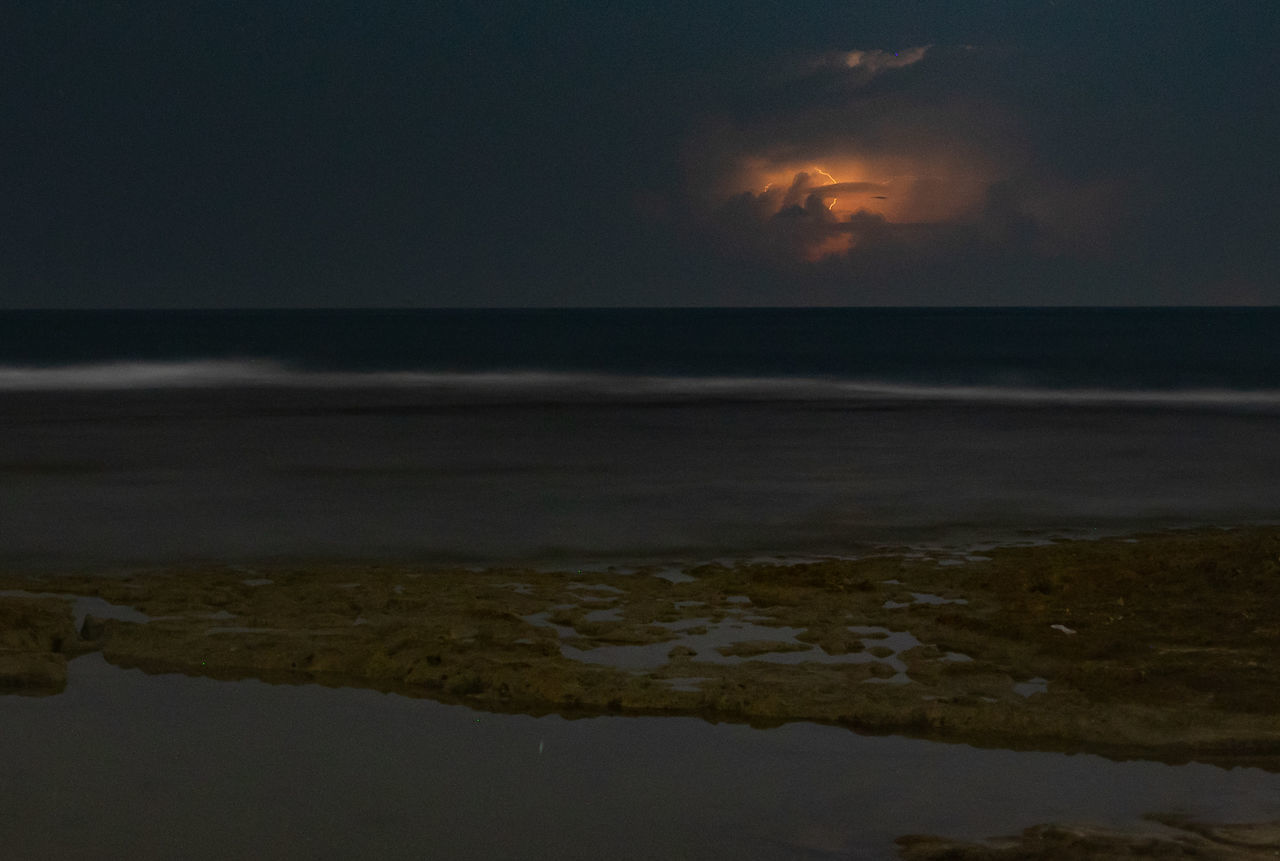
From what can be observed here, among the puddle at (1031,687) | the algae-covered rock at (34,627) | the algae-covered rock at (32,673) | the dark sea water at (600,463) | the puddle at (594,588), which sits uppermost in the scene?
the dark sea water at (600,463)

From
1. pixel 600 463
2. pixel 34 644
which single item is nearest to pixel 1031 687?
pixel 34 644

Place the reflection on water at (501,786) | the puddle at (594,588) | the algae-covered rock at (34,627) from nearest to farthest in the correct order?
the reflection on water at (501,786) → the algae-covered rock at (34,627) → the puddle at (594,588)

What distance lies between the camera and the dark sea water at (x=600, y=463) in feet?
43.8

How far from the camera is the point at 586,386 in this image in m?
44.0

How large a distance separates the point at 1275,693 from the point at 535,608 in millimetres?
4798

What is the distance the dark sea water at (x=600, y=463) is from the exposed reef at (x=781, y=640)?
2.17 metres

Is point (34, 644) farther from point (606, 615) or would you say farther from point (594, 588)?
point (594, 588)

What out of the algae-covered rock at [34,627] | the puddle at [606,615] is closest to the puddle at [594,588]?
the puddle at [606,615]

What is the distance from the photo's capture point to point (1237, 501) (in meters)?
16.3

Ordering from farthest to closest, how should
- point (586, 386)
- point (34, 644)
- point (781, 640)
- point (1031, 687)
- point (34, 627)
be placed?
point (586, 386)
point (781, 640)
point (34, 627)
point (34, 644)
point (1031, 687)

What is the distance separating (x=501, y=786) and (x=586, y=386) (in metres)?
38.2

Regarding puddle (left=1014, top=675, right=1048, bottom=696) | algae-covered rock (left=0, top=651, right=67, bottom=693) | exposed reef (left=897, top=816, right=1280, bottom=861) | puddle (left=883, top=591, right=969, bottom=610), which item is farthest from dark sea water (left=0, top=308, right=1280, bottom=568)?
exposed reef (left=897, top=816, right=1280, bottom=861)

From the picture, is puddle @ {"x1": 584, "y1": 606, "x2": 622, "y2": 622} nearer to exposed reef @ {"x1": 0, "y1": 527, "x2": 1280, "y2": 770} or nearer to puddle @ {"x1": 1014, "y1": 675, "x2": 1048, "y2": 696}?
exposed reef @ {"x1": 0, "y1": 527, "x2": 1280, "y2": 770}

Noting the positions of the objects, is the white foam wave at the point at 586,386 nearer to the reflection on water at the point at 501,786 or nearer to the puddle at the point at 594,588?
the puddle at the point at 594,588
